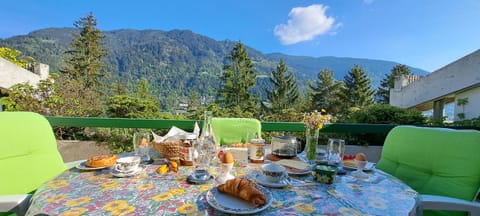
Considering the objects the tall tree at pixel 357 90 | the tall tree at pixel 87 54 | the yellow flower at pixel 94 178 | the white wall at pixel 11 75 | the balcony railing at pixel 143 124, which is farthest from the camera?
the tall tree at pixel 357 90

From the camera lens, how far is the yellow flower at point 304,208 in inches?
29.5

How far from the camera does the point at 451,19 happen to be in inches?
281

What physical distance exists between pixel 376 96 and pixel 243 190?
29.2 meters

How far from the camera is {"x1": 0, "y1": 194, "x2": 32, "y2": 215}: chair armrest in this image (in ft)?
2.82

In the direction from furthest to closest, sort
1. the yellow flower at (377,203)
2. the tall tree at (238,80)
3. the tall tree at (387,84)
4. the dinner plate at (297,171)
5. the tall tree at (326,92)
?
1. the tall tree at (326,92)
2. the tall tree at (387,84)
3. the tall tree at (238,80)
4. the dinner plate at (297,171)
5. the yellow flower at (377,203)

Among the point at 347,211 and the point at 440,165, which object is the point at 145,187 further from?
the point at 440,165

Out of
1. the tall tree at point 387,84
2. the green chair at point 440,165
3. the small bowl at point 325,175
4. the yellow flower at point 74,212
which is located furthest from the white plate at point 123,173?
the tall tree at point 387,84

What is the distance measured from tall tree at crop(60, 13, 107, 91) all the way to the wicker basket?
2179cm

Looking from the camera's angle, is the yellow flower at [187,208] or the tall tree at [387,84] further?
the tall tree at [387,84]

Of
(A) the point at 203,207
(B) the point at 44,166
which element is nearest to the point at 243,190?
(A) the point at 203,207

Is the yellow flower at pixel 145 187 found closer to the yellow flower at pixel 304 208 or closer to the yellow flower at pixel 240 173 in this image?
the yellow flower at pixel 240 173

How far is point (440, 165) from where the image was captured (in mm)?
1302

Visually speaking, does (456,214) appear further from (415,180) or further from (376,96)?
(376,96)

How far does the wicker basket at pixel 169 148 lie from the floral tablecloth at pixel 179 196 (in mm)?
214
